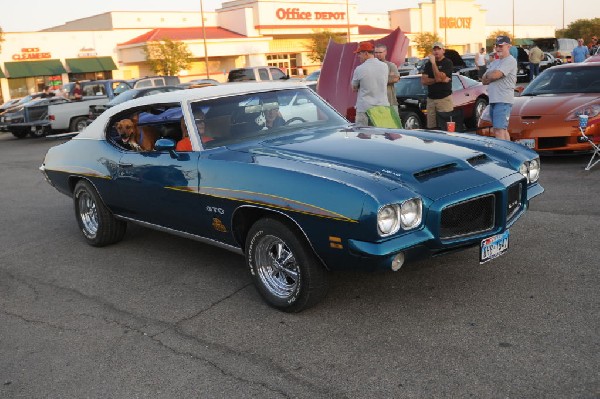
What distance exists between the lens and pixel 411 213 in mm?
3893

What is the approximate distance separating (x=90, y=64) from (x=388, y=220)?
45960 millimetres

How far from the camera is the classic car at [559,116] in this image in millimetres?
8750

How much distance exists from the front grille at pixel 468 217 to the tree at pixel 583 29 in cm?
8191

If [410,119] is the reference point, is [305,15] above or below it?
above

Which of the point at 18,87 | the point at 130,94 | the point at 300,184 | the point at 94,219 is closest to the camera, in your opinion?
the point at 300,184

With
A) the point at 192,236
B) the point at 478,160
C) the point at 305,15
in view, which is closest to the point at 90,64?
the point at 305,15

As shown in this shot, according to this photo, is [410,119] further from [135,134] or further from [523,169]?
[523,169]

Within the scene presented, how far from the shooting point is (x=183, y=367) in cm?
371

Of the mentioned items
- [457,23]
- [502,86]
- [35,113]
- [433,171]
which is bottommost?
[433,171]

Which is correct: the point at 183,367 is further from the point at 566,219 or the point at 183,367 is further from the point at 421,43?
the point at 421,43

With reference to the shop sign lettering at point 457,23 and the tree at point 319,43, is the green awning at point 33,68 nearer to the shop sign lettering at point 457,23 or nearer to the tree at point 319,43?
the tree at point 319,43

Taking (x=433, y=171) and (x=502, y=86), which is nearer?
(x=433, y=171)

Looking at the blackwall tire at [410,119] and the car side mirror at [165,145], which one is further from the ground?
the car side mirror at [165,145]

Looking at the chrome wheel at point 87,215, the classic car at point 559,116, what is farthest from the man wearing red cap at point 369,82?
the chrome wheel at point 87,215
